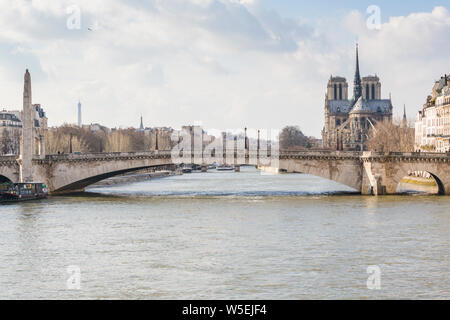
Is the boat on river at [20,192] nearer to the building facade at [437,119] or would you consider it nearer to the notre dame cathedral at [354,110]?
the building facade at [437,119]

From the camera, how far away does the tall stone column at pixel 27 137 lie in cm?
5731

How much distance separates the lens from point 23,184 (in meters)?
52.1

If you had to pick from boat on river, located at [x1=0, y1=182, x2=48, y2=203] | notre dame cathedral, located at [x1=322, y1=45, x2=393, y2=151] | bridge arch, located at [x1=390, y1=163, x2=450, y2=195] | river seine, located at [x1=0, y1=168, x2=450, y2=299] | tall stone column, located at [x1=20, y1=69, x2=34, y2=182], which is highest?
notre dame cathedral, located at [x1=322, y1=45, x2=393, y2=151]

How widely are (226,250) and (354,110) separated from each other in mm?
147086

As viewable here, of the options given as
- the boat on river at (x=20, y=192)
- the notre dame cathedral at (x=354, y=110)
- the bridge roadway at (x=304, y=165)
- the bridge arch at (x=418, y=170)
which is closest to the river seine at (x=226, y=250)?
the boat on river at (x=20, y=192)

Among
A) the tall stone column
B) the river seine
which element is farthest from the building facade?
the tall stone column

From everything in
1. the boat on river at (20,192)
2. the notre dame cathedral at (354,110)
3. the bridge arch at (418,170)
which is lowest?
the boat on river at (20,192)

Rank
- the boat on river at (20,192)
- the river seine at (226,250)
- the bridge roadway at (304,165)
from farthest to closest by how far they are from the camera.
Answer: the bridge roadway at (304,165) → the boat on river at (20,192) → the river seine at (226,250)

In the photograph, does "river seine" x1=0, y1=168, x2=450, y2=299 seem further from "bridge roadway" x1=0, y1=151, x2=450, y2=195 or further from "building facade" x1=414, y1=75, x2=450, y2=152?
"building facade" x1=414, y1=75, x2=450, y2=152

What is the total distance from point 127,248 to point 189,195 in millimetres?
27332

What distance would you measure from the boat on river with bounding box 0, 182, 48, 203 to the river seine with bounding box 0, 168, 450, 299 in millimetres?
4241

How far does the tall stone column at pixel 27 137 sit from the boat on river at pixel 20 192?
405 cm

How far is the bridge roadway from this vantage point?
54.6 m
